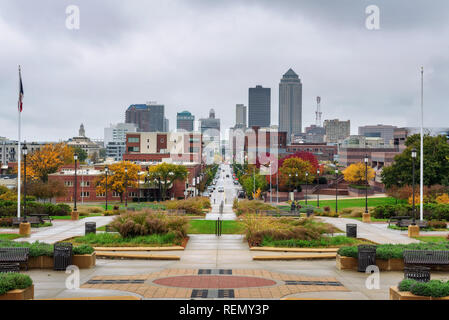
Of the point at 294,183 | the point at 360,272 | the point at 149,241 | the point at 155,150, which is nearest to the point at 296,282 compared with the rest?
the point at 360,272

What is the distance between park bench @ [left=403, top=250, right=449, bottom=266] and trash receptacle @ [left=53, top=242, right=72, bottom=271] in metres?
12.1

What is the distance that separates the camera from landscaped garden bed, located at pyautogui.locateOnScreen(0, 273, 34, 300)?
45.6 ft

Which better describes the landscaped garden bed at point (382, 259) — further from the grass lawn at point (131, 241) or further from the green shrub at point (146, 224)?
the green shrub at point (146, 224)

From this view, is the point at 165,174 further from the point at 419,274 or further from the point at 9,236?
the point at 419,274

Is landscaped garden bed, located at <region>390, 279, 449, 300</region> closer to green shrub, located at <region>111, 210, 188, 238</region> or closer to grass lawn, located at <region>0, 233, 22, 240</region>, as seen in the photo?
green shrub, located at <region>111, 210, 188, 238</region>

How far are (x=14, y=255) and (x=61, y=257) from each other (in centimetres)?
162

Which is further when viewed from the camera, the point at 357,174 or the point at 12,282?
the point at 357,174

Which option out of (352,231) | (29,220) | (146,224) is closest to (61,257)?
(146,224)

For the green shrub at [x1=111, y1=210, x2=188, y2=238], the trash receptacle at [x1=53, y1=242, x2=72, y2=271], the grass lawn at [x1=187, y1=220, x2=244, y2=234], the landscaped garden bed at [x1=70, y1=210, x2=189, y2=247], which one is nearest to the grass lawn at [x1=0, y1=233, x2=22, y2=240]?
the landscaped garden bed at [x1=70, y1=210, x2=189, y2=247]

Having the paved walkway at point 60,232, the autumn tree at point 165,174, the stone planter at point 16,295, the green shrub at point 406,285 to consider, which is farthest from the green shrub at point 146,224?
the autumn tree at point 165,174

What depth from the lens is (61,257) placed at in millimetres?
20500

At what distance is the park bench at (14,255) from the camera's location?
2005 cm

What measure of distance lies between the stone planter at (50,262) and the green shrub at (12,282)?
624 cm

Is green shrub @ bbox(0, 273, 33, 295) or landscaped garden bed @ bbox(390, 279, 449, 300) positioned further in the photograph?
green shrub @ bbox(0, 273, 33, 295)
